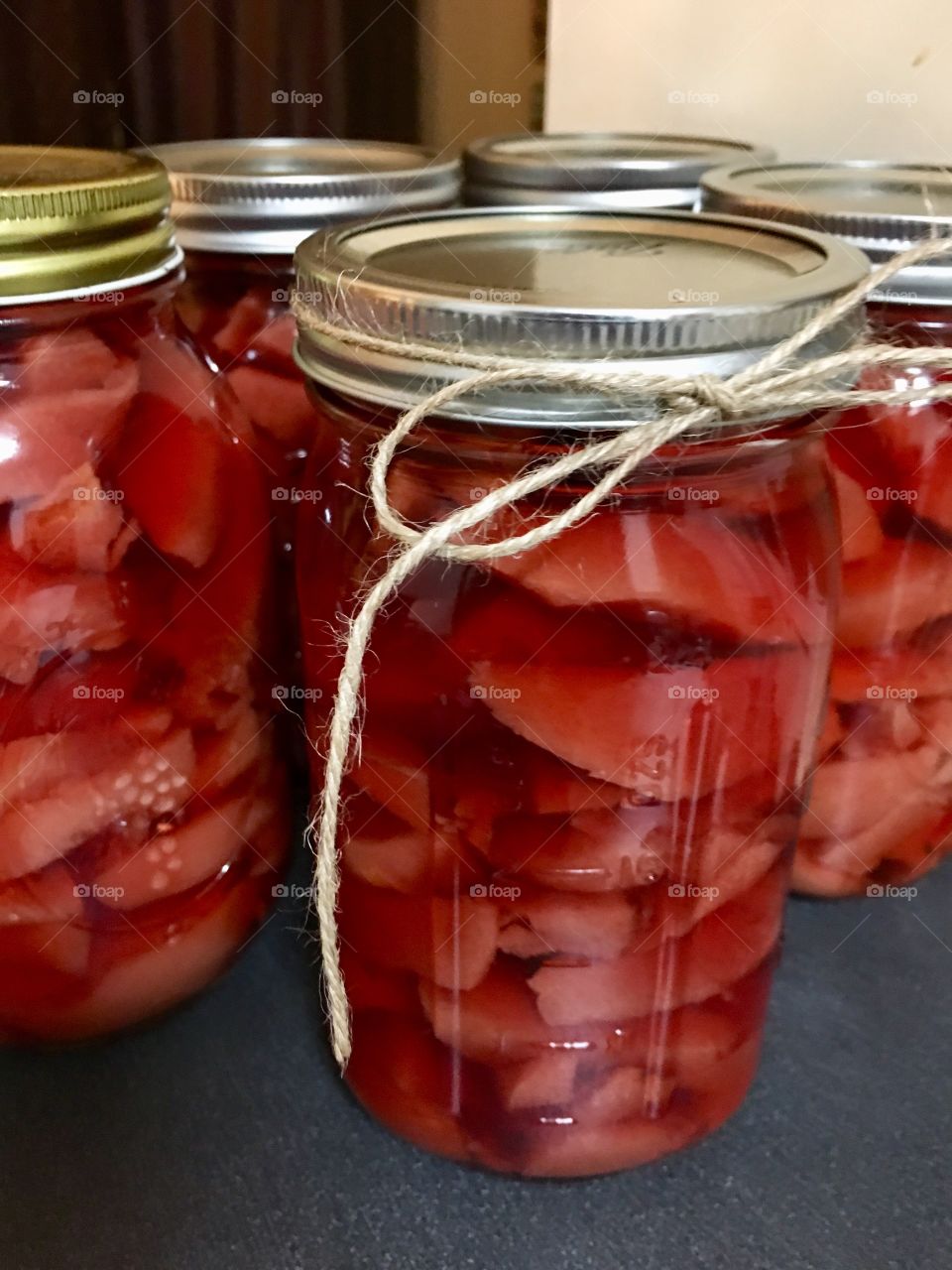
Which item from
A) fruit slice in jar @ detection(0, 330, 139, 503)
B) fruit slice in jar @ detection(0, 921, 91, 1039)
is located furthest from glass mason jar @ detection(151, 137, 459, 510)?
fruit slice in jar @ detection(0, 921, 91, 1039)

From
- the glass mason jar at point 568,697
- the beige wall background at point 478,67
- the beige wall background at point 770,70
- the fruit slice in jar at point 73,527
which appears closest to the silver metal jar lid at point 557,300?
the glass mason jar at point 568,697

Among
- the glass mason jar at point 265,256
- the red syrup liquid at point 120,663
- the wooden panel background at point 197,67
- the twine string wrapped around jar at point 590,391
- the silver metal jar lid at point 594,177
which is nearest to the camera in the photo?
the twine string wrapped around jar at point 590,391

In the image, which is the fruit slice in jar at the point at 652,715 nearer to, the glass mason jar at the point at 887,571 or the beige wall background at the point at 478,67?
the glass mason jar at the point at 887,571

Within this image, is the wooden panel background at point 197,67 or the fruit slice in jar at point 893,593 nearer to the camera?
the fruit slice in jar at point 893,593

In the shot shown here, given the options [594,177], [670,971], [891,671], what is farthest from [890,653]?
[594,177]

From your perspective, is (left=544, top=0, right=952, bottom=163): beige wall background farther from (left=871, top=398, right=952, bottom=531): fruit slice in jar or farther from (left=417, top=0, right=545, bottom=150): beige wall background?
(left=871, top=398, right=952, bottom=531): fruit slice in jar

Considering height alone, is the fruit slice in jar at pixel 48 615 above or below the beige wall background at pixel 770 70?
below

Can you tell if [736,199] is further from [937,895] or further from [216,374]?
[937,895]
